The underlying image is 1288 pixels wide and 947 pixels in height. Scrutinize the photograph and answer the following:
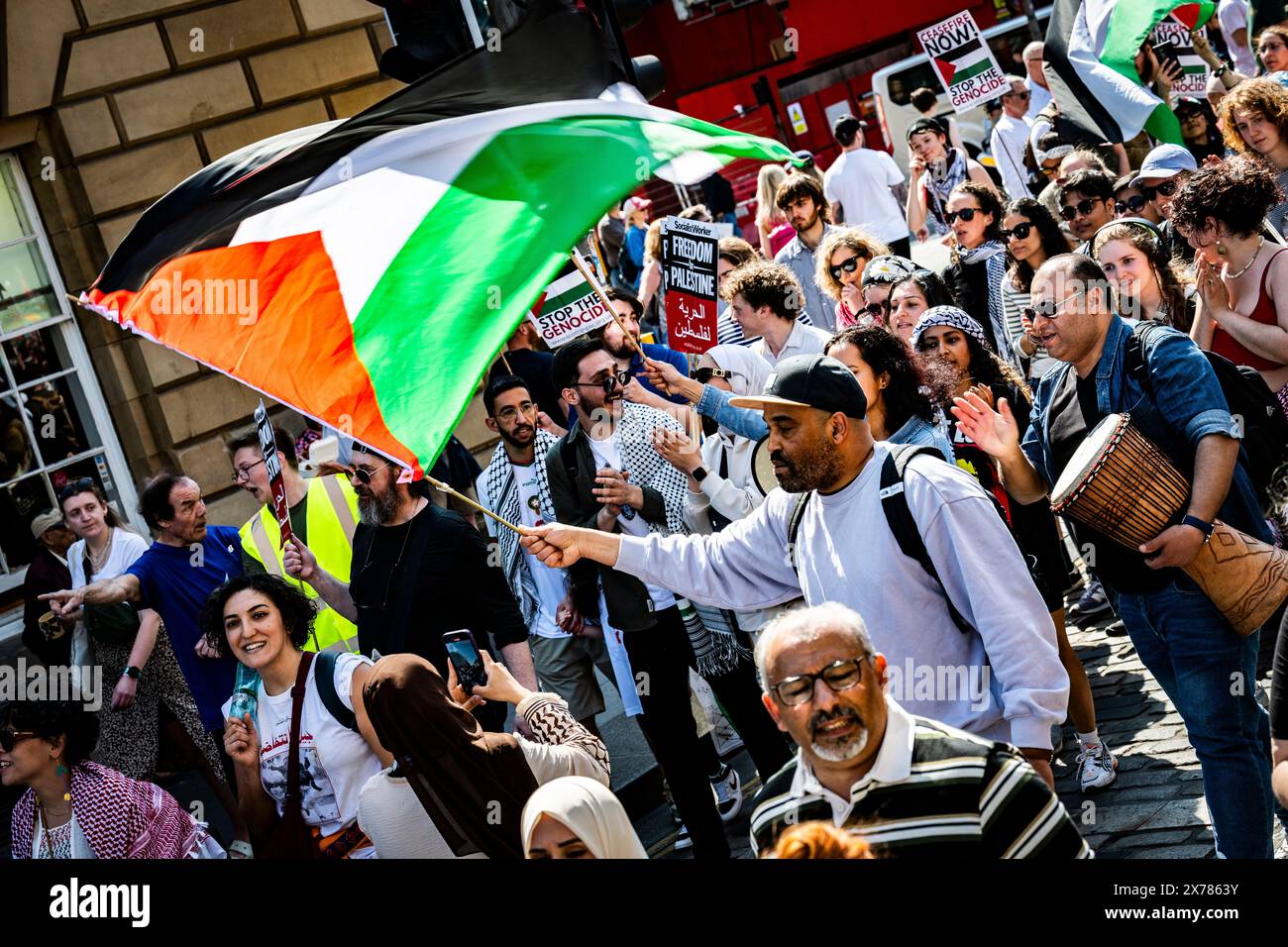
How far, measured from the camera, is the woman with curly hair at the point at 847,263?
7.82 meters

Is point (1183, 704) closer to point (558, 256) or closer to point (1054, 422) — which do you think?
point (1054, 422)

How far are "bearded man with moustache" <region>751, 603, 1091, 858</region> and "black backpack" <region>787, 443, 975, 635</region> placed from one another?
79 cm

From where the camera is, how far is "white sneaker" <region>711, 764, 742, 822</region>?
21.6 feet

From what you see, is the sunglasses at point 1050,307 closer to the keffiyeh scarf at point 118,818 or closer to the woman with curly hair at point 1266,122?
the woman with curly hair at point 1266,122

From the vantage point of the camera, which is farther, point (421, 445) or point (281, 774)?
point (281, 774)

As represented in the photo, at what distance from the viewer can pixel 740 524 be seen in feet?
14.7

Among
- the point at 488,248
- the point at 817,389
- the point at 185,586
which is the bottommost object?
the point at 185,586

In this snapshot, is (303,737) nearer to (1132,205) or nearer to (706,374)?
(706,374)

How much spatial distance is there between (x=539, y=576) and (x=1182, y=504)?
291 cm

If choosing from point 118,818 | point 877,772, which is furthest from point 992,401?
point 118,818

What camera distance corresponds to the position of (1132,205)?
8344 millimetres
